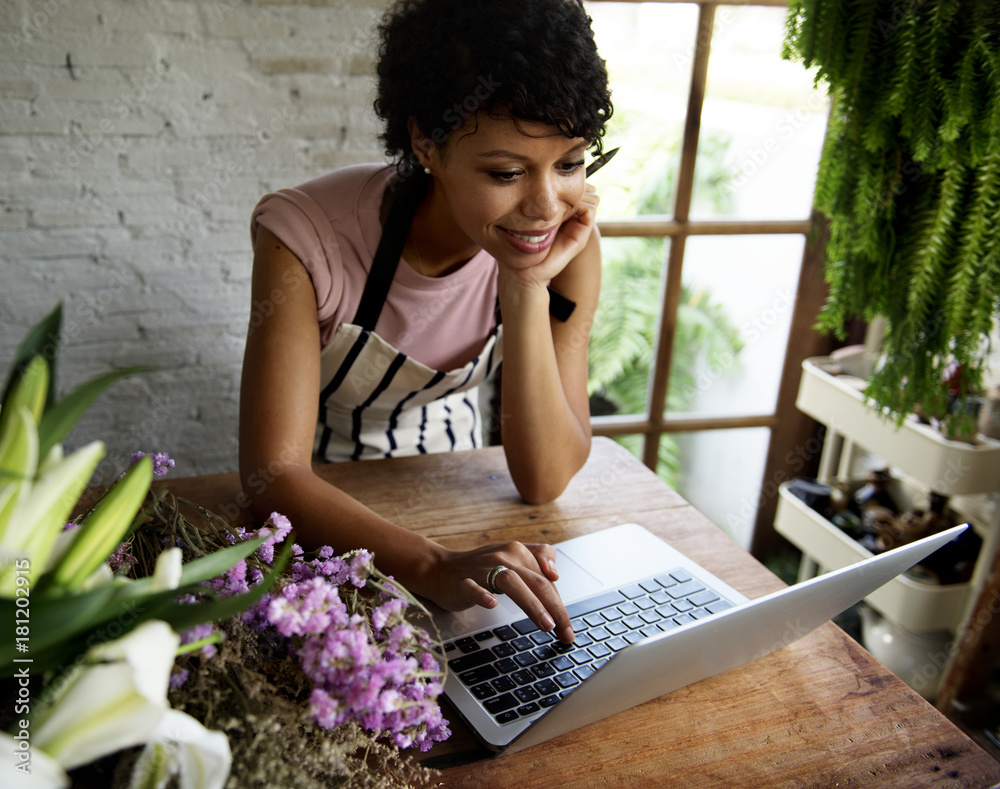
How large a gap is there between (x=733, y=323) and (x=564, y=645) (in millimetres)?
1708


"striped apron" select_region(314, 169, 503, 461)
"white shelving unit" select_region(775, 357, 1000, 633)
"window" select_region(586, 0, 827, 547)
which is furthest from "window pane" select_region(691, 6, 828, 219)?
"striped apron" select_region(314, 169, 503, 461)

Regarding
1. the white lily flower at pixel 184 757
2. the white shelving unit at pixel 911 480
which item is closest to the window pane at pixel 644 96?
the white shelving unit at pixel 911 480

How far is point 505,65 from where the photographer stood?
1.05 meters

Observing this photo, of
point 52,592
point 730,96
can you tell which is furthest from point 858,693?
point 730,96

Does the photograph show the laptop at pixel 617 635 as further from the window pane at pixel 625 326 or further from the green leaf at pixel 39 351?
the window pane at pixel 625 326

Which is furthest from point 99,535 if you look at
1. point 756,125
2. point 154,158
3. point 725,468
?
point 725,468

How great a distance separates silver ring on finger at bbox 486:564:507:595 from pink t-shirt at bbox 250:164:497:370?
581mm

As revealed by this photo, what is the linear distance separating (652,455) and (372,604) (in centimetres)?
183

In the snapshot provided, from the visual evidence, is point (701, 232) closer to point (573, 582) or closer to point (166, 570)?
point (573, 582)

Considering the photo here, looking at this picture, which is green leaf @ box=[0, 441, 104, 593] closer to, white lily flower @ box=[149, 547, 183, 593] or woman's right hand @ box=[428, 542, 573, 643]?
white lily flower @ box=[149, 547, 183, 593]

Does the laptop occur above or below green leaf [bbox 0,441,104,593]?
below

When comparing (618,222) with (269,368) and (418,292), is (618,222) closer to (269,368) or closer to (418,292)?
(418,292)

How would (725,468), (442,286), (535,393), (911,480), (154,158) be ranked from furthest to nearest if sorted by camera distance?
→ (725,468) < (911,480) < (154,158) < (442,286) < (535,393)

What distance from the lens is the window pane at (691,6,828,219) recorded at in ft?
6.64
